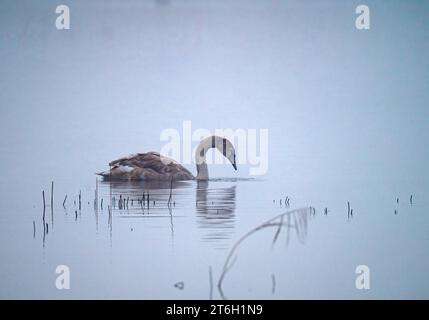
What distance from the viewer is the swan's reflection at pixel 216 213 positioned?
3725 millimetres

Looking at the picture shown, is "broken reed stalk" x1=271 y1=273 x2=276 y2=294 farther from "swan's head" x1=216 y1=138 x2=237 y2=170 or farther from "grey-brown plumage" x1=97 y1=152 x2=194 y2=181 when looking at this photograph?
"grey-brown plumage" x1=97 y1=152 x2=194 y2=181

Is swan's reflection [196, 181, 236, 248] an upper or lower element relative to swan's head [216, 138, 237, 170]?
lower

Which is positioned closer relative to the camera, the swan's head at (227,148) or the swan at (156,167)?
the swan's head at (227,148)

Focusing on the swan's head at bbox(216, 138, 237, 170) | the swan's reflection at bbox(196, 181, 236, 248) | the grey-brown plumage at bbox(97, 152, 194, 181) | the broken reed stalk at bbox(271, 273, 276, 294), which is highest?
the swan's head at bbox(216, 138, 237, 170)

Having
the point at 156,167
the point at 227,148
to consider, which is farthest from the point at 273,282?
the point at 156,167

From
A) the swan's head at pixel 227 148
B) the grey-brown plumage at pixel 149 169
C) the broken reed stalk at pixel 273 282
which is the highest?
the swan's head at pixel 227 148

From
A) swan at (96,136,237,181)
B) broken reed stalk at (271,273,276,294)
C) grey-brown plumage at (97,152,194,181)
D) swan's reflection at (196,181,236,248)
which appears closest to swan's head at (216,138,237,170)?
swan at (96,136,237,181)

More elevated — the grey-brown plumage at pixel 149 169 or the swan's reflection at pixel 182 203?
the grey-brown plumage at pixel 149 169

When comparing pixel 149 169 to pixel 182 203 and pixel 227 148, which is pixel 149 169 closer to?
pixel 182 203

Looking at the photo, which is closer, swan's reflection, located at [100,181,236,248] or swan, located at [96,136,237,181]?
swan's reflection, located at [100,181,236,248]

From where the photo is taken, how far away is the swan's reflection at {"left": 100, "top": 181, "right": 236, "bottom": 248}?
12.8ft

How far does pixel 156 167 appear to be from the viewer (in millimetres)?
5848

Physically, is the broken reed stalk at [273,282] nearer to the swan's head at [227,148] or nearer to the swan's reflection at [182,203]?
the swan's reflection at [182,203]

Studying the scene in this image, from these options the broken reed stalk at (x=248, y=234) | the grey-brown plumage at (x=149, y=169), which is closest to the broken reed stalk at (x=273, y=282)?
the broken reed stalk at (x=248, y=234)
